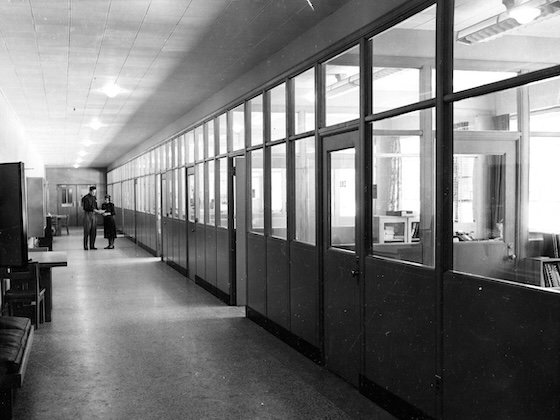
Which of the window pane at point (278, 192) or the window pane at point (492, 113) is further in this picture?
the window pane at point (278, 192)

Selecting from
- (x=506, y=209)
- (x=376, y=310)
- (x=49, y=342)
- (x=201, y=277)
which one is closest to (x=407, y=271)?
(x=376, y=310)

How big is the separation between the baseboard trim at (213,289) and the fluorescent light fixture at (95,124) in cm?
397

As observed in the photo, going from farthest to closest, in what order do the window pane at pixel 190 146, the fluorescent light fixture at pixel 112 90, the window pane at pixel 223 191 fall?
the window pane at pixel 190 146 → the window pane at pixel 223 191 → the fluorescent light fixture at pixel 112 90

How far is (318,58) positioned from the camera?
209 inches

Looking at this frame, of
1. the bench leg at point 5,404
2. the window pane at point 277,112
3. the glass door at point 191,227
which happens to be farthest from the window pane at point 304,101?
the glass door at point 191,227

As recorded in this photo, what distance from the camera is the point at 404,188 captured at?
5152 mm

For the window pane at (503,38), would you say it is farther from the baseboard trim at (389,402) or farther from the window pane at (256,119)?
the window pane at (256,119)

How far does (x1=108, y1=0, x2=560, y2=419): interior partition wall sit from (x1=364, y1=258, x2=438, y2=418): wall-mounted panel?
13 millimetres

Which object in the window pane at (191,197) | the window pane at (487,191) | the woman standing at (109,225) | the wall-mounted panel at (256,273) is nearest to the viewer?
the window pane at (487,191)

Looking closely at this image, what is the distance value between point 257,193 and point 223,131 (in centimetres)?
178

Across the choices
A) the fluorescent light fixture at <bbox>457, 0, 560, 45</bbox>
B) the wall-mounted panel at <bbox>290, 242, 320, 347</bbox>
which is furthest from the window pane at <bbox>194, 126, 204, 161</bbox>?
the fluorescent light fixture at <bbox>457, 0, 560, 45</bbox>

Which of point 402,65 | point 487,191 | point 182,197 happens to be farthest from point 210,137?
point 487,191

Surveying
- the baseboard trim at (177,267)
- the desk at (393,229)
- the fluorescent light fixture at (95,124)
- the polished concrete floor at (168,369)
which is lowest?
the polished concrete floor at (168,369)

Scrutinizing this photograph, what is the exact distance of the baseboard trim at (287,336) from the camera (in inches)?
215
